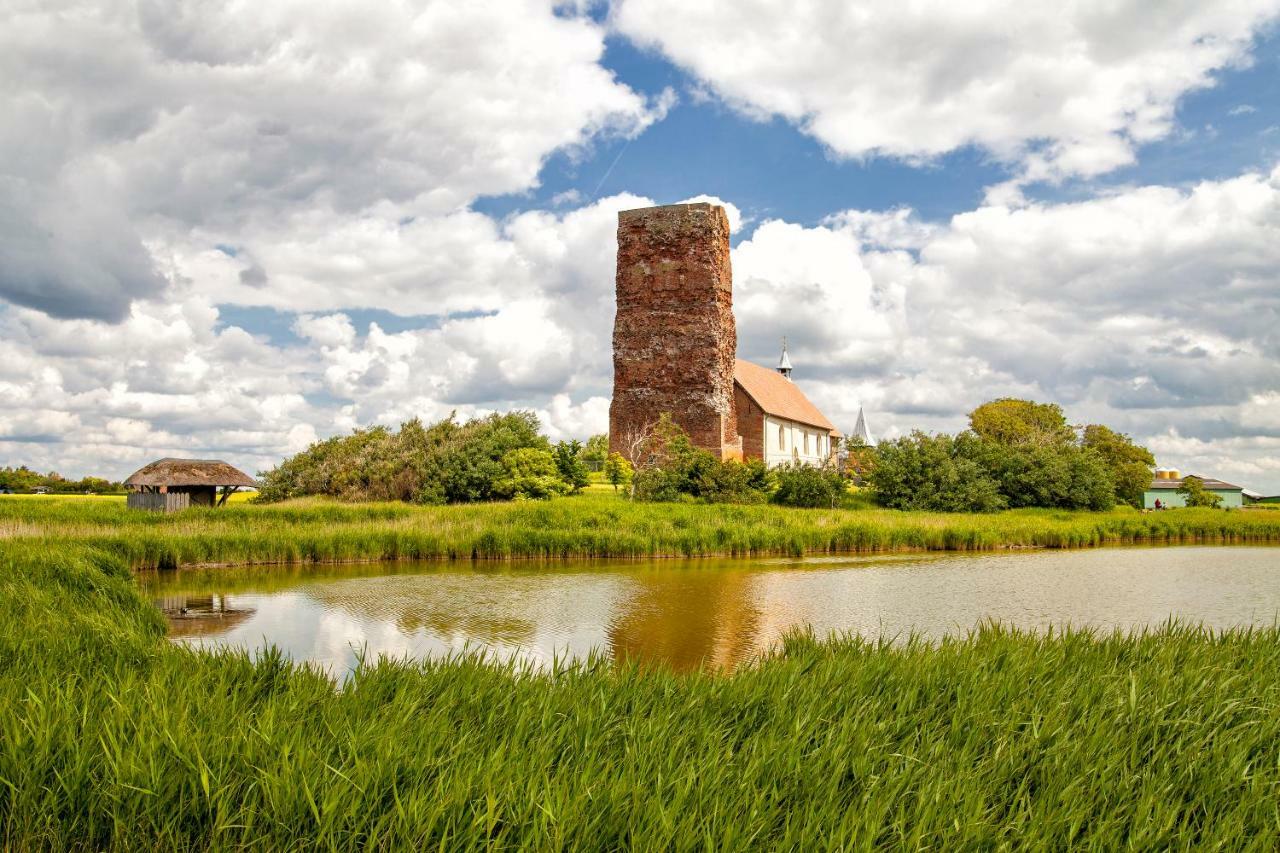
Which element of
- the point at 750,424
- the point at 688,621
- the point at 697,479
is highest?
the point at 750,424

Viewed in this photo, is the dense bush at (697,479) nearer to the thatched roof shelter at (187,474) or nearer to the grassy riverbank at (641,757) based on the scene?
the thatched roof shelter at (187,474)

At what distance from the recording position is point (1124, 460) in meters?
46.2

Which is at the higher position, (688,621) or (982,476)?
(982,476)

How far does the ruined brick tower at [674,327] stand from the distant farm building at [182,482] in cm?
1376

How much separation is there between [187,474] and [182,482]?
19.5 inches

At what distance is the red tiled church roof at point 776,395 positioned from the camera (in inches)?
1545

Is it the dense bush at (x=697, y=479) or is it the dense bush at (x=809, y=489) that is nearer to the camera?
the dense bush at (x=697, y=479)

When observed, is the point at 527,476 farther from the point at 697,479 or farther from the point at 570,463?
the point at 697,479

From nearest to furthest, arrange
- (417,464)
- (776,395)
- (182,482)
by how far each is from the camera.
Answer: (182,482)
(417,464)
(776,395)

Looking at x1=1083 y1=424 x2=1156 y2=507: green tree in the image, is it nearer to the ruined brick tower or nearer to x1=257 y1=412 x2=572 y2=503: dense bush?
the ruined brick tower

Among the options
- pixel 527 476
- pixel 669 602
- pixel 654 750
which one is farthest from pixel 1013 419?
pixel 654 750

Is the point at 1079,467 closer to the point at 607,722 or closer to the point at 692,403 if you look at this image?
the point at 692,403

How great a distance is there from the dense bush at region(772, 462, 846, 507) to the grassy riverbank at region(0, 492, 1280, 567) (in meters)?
4.12

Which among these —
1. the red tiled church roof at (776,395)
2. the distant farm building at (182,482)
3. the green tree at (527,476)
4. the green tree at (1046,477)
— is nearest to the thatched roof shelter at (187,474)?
the distant farm building at (182,482)
